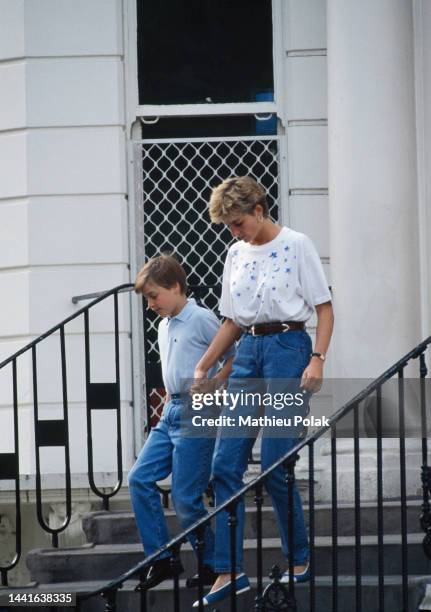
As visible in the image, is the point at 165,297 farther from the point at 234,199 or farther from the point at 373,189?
the point at 373,189

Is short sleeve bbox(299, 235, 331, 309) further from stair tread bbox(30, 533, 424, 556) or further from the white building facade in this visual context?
the white building facade

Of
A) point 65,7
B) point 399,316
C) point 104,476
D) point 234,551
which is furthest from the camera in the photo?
point 65,7

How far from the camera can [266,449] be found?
644 centimetres

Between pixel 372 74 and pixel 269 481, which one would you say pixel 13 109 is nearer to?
pixel 372 74

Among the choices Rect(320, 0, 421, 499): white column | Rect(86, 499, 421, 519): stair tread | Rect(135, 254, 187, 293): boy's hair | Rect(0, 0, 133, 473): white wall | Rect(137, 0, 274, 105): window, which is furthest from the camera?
Rect(137, 0, 274, 105): window

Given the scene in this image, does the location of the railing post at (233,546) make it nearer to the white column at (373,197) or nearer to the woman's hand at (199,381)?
the woman's hand at (199,381)

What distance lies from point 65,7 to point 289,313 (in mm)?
3480

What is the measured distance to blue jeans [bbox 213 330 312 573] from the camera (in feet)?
20.9

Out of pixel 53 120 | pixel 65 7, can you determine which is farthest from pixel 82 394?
pixel 65 7

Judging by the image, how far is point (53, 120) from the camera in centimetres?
902

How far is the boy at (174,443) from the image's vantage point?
6652mm

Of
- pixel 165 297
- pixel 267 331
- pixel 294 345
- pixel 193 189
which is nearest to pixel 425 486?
pixel 294 345

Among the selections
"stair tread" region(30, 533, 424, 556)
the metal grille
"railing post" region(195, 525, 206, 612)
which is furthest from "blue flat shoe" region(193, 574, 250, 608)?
the metal grille

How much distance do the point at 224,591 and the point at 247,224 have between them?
1.60 metres
